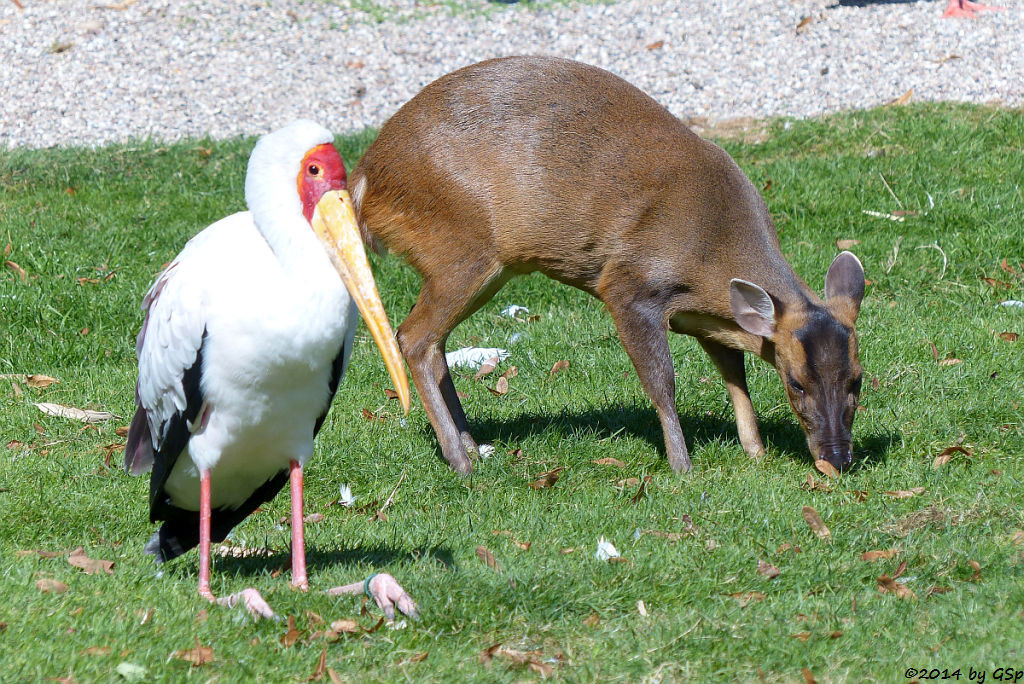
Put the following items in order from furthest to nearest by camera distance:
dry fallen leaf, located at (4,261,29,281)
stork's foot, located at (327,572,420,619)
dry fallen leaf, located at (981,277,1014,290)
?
1. dry fallen leaf, located at (4,261,29,281)
2. dry fallen leaf, located at (981,277,1014,290)
3. stork's foot, located at (327,572,420,619)

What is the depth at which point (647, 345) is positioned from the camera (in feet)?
20.2

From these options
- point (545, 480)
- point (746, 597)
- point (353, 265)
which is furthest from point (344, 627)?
point (545, 480)

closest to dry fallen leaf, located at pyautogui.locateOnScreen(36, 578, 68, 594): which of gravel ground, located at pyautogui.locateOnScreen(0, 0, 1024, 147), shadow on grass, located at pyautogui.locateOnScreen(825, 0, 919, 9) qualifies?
gravel ground, located at pyautogui.locateOnScreen(0, 0, 1024, 147)

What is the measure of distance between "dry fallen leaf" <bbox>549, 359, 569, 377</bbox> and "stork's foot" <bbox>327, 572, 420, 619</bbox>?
3.15 m

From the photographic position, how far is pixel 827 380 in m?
5.88

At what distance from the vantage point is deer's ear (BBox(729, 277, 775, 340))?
19.5 ft

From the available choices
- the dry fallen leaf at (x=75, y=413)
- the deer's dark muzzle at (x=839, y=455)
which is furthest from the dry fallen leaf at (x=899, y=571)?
the dry fallen leaf at (x=75, y=413)

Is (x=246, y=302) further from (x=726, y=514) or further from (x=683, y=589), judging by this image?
(x=726, y=514)

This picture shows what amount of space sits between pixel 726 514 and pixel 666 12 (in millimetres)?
10985

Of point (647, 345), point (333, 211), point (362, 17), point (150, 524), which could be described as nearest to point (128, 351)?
point (150, 524)

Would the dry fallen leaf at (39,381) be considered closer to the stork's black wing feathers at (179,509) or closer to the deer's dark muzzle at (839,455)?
the stork's black wing feathers at (179,509)

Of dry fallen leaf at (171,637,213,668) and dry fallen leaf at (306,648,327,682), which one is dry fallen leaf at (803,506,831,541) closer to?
dry fallen leaf at (306,648,327,682)

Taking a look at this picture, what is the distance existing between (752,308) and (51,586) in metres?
3.64

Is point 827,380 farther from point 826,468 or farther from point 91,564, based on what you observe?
point 91,564
